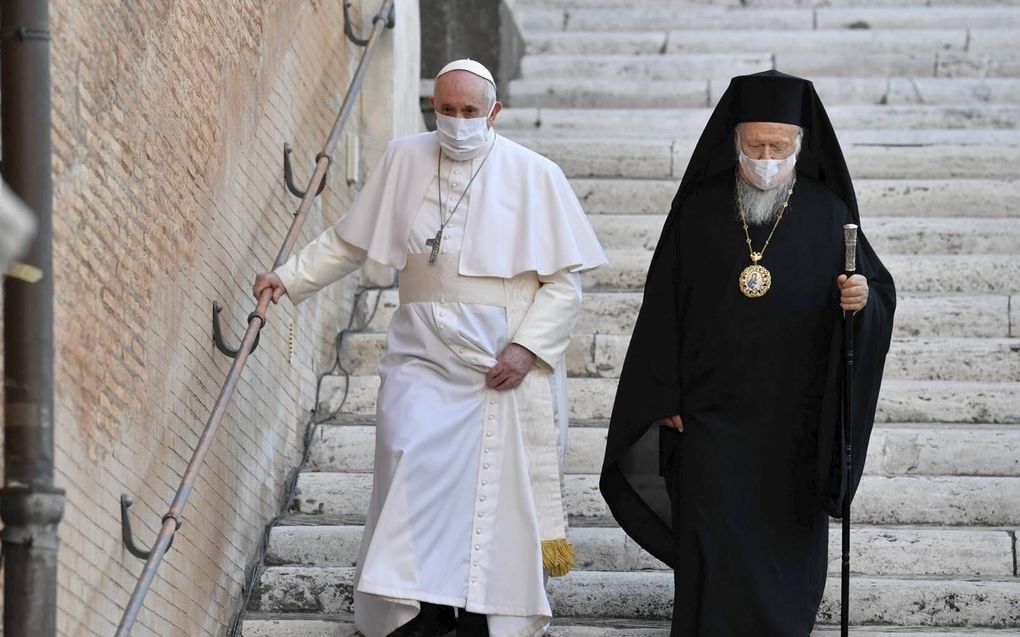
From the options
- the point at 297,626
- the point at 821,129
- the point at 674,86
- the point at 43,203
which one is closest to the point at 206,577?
the point at 297,626

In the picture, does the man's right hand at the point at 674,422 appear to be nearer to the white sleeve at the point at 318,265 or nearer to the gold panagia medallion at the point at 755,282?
the gold panagia medallion at the point at 755,282

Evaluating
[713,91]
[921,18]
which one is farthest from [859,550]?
[921,18]

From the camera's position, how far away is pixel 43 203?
4.36 meters

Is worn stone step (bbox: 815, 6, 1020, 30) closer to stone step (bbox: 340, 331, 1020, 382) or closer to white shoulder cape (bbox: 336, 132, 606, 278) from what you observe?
stone step (bbox: 340, 331, 1020, 382)

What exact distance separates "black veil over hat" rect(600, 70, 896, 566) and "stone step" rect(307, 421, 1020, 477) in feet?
3.80

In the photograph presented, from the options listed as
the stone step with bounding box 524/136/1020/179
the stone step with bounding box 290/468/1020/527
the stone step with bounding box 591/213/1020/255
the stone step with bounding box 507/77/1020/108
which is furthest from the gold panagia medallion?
the stone step with bounding box 507/77/1020/108

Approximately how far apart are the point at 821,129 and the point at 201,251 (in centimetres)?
201

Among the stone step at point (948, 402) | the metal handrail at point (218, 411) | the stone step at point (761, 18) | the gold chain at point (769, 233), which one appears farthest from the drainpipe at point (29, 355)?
the stone step at point (761, 18)

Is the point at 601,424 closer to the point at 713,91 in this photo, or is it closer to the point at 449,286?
Answer: the point at 449,286

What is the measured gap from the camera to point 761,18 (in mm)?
11195

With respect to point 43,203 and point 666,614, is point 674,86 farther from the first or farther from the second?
point 43,203

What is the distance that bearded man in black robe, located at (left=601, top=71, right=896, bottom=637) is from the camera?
5.30 m

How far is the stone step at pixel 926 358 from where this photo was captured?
7156 mm

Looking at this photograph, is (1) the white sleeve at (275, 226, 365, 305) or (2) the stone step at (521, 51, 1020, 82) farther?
(2) the stone step at (521, 51, 1020, 82)
